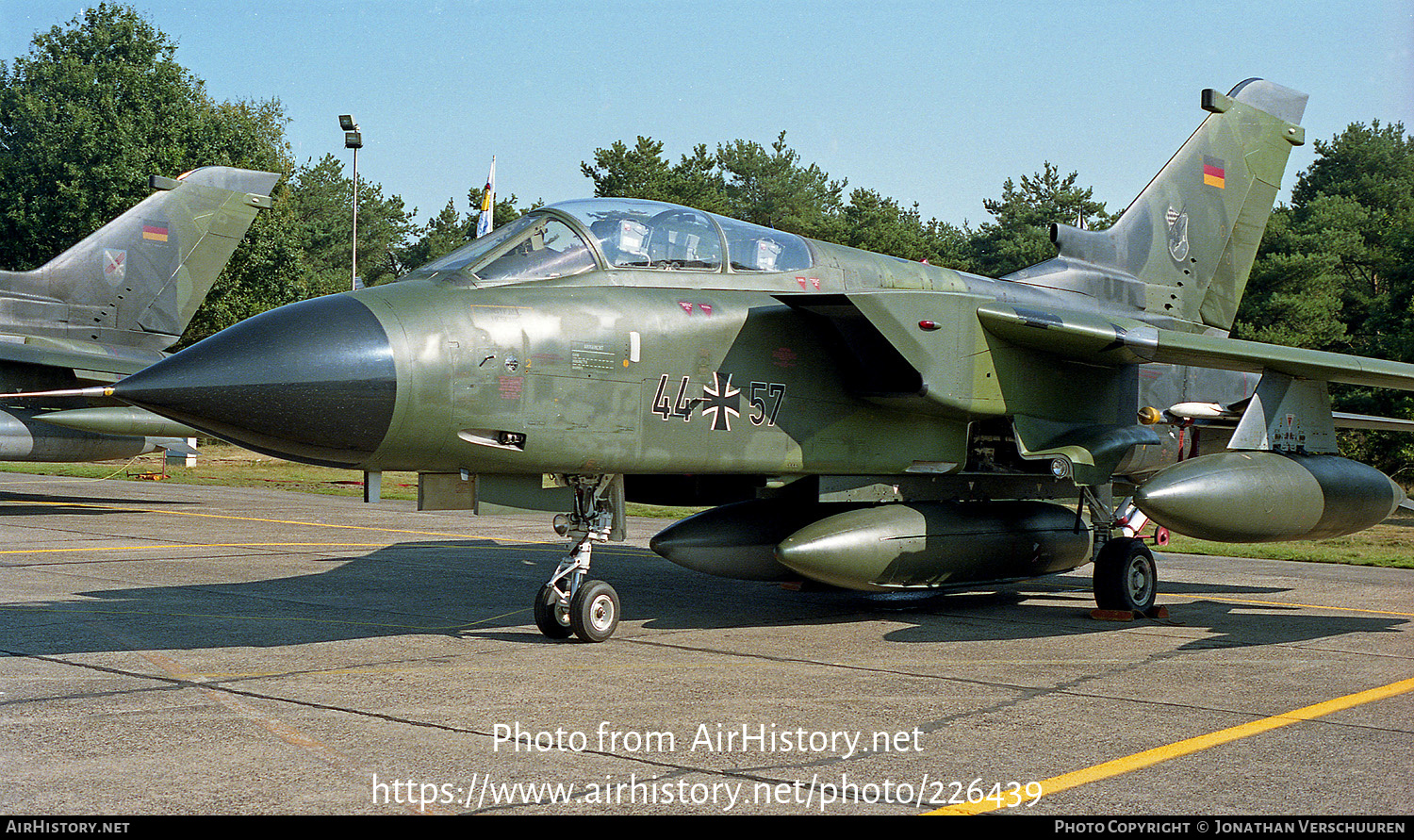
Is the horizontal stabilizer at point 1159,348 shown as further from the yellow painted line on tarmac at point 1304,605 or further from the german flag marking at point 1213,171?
the german flag marking at point 1213,171

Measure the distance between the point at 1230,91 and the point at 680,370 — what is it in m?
8.47

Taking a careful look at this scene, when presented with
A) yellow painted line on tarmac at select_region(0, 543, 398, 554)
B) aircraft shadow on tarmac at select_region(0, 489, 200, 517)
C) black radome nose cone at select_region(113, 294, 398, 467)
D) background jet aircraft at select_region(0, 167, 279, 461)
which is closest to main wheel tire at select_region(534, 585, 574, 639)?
black radome nose cone at select_region(113, 294, 398, 467)

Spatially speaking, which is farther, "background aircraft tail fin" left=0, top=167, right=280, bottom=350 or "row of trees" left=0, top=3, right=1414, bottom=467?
"row of trees" left=0, top=3, right=1414, bottom=467

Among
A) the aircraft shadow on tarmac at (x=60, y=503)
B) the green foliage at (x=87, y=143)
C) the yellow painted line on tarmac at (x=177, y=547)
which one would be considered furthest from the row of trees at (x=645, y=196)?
the yellow painted line on tarmac at (x=177, y=547)

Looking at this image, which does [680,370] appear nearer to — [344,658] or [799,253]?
[799,253]

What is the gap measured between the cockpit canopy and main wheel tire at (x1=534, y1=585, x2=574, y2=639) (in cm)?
209

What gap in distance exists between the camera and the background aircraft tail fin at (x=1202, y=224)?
12.3 meters

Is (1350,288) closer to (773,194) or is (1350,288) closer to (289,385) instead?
(773,194)

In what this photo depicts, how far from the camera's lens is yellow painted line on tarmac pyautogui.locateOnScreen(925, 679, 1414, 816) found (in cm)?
431

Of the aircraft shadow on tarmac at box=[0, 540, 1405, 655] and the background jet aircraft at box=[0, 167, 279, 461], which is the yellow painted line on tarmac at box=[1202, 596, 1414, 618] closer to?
→ the aircraft shadow on tarmac at box=[0, 540, 1405, 655]

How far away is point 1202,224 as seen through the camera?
42.0 feet

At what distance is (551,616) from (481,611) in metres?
1.77

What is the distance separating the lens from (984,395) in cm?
906
